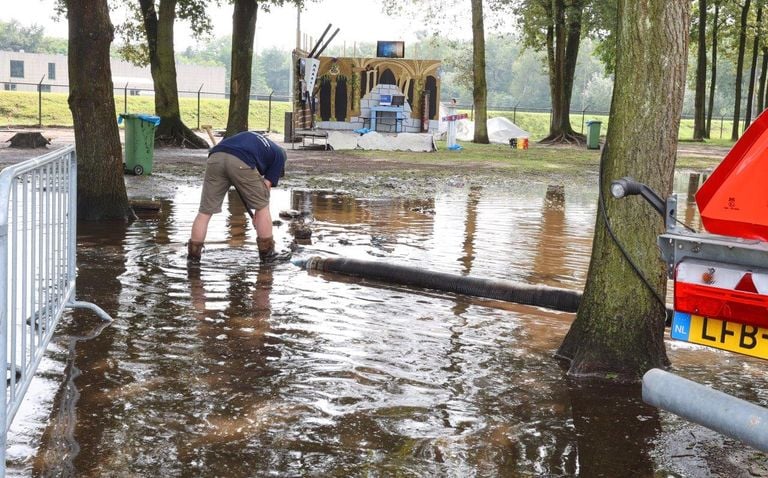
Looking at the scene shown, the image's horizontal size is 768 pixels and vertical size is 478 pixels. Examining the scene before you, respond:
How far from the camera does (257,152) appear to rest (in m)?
9.62

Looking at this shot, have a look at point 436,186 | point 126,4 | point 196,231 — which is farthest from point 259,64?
point 196,231

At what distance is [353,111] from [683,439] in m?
32.5

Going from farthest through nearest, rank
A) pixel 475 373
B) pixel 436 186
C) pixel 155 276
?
pixel 436 186, pixel 155 276, pixel 475 373

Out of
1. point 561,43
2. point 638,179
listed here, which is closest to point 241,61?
point 561,43

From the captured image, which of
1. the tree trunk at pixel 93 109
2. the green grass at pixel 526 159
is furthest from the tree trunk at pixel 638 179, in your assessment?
the green grass at pixel 526 159

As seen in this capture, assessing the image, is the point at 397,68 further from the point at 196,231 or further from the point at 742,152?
the point at 742,152

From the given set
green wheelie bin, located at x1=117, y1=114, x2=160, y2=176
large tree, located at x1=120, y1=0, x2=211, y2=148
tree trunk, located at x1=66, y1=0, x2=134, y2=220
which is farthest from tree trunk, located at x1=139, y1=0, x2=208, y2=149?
tree trunk, located at x1=66, y1=0, x2=134, y2=220

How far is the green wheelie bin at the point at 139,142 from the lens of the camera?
17656mm

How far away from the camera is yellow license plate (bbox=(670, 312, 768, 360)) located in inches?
155

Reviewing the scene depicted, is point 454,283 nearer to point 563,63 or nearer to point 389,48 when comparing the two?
point 389,48

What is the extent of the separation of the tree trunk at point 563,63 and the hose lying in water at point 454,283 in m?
31.2

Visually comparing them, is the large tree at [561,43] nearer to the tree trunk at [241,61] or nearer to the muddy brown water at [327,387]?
the tree trunk at [241,61]

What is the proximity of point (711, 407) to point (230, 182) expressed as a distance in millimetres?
6882

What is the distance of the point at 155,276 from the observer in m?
8.84
